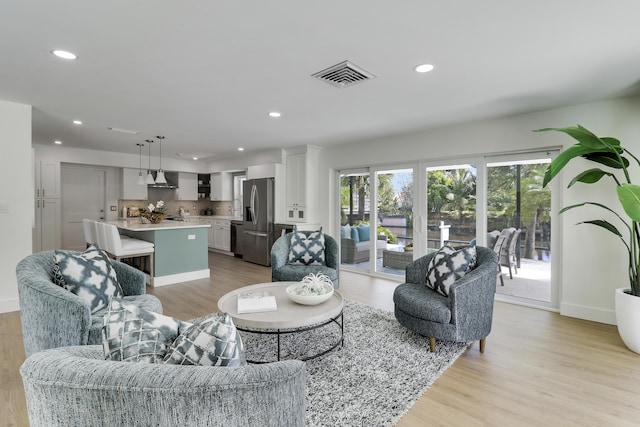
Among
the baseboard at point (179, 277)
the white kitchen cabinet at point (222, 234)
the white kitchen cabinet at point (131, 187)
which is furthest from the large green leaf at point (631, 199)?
the white kitchen cabinet at point (131, 187)

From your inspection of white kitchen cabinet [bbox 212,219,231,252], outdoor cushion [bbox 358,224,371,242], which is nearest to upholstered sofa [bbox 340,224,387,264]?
outdoor cushion [bbox 358,224,371,242]

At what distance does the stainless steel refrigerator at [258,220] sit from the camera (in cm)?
645

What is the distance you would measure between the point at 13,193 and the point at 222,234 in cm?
445

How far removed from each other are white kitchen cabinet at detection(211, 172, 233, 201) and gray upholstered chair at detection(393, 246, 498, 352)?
6522 millimetres

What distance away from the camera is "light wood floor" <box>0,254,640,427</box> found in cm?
189

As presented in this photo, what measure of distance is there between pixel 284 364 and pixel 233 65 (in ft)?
8.05

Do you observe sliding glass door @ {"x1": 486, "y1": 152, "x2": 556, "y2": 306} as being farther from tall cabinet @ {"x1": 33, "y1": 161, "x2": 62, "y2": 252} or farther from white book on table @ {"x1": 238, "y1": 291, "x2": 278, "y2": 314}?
tall cabinet @ {"x1": 33, "y1": 161, "x2": 62, "y2": 252}

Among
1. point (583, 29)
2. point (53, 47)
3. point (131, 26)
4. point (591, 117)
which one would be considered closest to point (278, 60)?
point (131, 26)

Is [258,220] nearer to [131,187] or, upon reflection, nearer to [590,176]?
[131,187]

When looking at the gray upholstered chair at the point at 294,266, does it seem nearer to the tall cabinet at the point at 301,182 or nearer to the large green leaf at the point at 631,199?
the tall cabinet at the point at 301,182

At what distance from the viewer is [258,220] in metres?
6.60

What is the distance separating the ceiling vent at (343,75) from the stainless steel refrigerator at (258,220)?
12.5ft

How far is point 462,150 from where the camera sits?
4375mm

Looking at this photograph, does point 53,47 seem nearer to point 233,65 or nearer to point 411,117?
point 233,65
